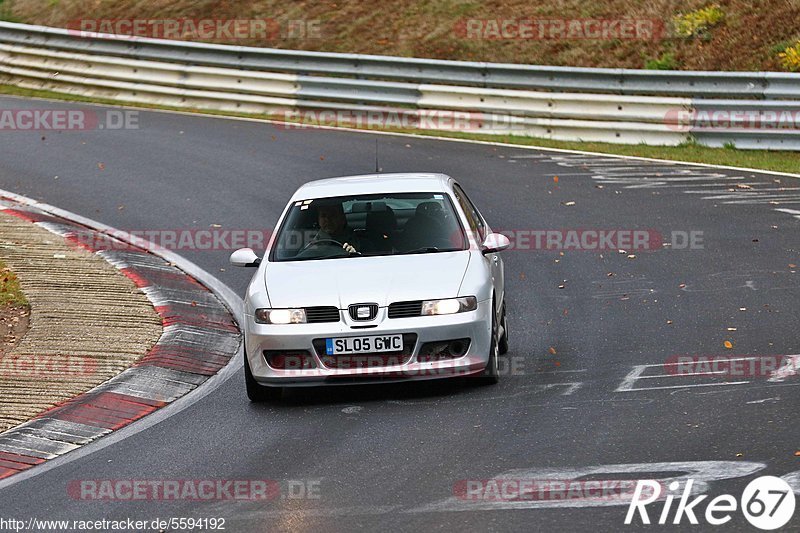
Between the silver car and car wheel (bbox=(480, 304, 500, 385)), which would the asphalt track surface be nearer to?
car wheel (bbox=(480, 304, 500, 385))

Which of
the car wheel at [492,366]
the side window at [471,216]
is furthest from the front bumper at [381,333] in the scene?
the side window at [471,216]

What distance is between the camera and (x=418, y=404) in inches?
362

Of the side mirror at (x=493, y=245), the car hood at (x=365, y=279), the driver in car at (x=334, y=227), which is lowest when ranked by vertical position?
the car hood at (x=365, y=279)

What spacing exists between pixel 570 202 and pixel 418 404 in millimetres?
7850

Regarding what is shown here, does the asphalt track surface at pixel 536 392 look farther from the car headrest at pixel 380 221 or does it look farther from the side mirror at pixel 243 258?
the car headrest at pixel 380 221

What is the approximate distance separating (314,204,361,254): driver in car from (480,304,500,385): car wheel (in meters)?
1.34

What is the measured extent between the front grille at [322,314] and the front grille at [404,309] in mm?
387

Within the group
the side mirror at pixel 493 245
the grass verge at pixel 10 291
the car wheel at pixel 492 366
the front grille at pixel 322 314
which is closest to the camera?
the front grille at pixel 322 314

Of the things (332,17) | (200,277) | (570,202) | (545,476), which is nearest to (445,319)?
(545,476)

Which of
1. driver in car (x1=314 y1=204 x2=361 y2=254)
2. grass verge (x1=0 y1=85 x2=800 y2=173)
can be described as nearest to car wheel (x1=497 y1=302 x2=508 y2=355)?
driver in car (x1=314 y1=204 x2=361 y2=254)

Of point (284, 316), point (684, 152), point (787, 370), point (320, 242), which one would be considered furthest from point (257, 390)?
point (684, 152)

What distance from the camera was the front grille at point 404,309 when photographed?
9.19 meters

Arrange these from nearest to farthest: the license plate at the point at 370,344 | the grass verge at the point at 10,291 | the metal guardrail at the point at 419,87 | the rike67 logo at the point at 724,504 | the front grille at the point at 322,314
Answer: the rike67 logo at the point at 724,504, the license plate at the point at 370,344, the front grille at the point at 322,314, the grass verge at the point at 10,291, the metal guardrail at the point at 419,87

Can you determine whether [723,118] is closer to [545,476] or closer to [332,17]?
[332,17]
